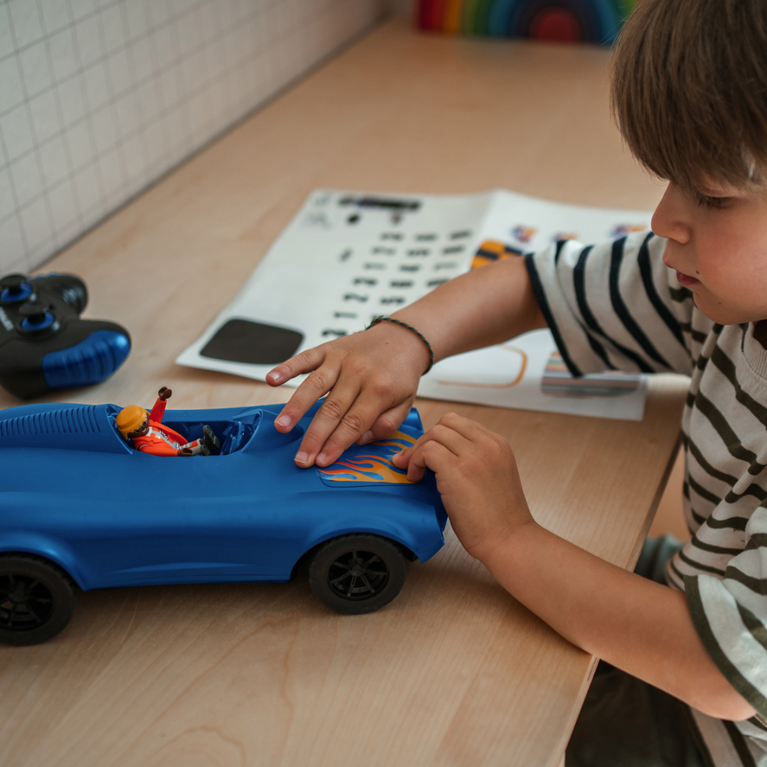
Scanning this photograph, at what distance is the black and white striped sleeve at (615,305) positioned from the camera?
67 centimetres

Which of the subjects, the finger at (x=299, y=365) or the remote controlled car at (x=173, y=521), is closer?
the remote controlled car at (x=173, y=521)

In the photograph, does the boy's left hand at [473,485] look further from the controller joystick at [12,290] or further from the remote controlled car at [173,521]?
the controller joystick at [12,290]

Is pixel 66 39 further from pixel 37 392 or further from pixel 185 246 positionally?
pixel 37 392

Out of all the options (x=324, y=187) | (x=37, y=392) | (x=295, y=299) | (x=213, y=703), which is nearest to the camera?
(x=213, y=703)

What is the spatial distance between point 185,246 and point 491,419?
420 mm

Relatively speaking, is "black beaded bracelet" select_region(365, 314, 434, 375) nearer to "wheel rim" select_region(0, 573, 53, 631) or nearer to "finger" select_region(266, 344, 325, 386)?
"finger" select_region(266, 344, 325, 386)

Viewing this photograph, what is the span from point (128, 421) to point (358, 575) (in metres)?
0.16

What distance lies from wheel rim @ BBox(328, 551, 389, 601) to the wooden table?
17 mm

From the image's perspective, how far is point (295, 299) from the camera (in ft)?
2.62

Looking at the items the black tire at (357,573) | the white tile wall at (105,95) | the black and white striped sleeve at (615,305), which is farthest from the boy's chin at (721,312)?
the white tile wall at (105,95)

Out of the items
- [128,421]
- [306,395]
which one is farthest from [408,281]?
[128,421]

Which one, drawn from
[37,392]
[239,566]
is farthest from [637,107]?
[37,392]

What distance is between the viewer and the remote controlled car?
44cm

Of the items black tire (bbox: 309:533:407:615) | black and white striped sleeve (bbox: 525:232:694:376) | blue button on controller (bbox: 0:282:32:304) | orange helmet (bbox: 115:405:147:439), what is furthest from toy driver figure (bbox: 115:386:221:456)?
black and white striped sleeve (bbox: 525:232:694:376)
